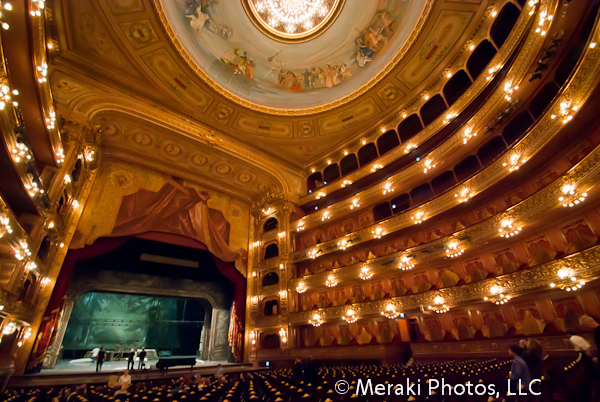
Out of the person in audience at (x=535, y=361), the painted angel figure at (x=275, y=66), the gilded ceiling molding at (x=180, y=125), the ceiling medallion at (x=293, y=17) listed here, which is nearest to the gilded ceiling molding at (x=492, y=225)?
the person in audience at (x=535, y=361)

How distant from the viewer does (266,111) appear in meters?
Answer: 16.4

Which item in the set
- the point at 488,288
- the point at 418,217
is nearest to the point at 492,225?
the point at 488,288

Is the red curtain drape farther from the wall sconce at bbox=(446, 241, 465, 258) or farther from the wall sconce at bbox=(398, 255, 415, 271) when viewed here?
the wall sconce at bbox=(446, 241, 465, 258)

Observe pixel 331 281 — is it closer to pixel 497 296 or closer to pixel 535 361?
pixel 497 296

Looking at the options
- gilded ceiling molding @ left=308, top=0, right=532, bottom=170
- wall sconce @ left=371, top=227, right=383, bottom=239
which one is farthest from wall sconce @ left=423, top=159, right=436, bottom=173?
wall sconce @ left=371, top=227, right=383, bottom=239

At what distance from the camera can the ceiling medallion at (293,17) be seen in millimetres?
15230

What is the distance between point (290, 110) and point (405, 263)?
36.0ft

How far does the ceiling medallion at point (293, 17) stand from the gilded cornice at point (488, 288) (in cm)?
1501

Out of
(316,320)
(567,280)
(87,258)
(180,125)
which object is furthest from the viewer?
(180,125)

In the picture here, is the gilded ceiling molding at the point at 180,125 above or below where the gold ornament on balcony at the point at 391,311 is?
above

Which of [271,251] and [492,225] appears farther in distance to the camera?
[271,251]

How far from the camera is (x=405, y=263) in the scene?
11703mm

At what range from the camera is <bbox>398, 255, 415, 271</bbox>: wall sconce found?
1159 centimetres

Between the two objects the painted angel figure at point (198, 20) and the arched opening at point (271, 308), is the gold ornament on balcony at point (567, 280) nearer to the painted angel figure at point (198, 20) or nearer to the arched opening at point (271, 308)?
the arched opening at point (271, 308)
